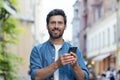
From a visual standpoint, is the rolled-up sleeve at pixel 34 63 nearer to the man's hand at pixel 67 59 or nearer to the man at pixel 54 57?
the man at pixel 54 57

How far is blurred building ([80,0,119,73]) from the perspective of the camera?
46.6 m

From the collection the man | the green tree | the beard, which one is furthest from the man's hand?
the green tree

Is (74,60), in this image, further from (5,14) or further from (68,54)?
(5,14)

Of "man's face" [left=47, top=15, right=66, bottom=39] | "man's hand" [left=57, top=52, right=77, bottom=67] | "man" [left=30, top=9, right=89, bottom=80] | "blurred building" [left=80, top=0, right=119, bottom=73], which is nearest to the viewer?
"man's hand" [left=57, top=52, right=77, bottom=67]

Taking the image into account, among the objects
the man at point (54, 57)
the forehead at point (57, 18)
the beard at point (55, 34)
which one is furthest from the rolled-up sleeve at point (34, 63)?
the forehead at point (57, 18)

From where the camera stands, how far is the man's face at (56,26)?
4.42 meters

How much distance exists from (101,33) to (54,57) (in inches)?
2009

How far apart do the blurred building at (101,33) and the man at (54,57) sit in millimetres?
30475

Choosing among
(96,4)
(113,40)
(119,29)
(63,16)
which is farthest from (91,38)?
(63,16)

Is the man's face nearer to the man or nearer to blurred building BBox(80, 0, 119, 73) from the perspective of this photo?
the man

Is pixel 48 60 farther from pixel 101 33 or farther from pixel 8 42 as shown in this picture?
pixel 101 33

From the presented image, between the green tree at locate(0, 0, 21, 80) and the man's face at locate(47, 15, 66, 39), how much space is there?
22.2 feet

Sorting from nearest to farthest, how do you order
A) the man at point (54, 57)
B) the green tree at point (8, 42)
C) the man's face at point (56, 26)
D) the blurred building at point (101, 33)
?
1. the man at point (54, 57)
2. the man's face at point (56, 26)
3. the green tree at point (8, 42)
4. the blurred building at point (101, 33)

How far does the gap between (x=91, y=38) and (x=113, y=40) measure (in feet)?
57.2
